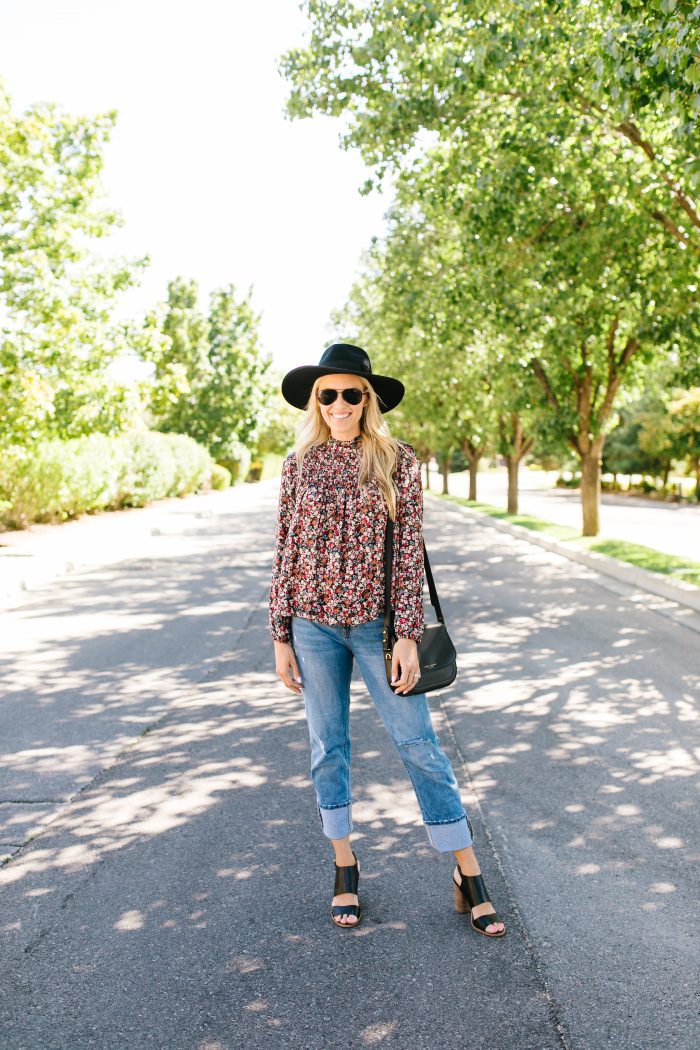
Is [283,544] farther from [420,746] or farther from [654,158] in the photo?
[654,158]

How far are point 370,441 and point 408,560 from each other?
0.46 meters

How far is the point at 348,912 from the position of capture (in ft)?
10.8

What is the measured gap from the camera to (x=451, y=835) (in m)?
3.29

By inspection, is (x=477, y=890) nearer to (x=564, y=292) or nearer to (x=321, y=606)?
(x=321, y=606)

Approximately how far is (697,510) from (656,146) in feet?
93.4

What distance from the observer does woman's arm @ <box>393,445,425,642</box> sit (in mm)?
3143

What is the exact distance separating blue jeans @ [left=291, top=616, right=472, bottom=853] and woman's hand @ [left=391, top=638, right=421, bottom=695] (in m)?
0.07

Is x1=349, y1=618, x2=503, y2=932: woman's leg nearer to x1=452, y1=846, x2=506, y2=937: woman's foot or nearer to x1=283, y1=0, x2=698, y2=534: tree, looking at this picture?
x1=452, y1=846, x2=506, y2=937: woman's foot

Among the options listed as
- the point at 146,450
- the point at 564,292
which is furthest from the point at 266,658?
the point at 146,450

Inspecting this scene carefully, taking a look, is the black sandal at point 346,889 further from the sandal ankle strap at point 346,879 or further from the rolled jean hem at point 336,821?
the rolled jean hem at point 336,821

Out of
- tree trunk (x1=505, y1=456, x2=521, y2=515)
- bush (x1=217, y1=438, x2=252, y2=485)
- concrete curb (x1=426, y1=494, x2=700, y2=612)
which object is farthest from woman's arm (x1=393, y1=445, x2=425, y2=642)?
bush (x1=217, y1=438, x2=252, y2=485)

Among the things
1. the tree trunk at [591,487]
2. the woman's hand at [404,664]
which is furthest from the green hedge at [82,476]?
the woman's hand at [404,664]

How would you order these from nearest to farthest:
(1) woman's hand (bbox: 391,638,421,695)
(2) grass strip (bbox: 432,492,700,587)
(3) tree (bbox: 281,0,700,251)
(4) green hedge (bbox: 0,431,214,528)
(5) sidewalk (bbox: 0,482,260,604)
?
(1) woman's hand (bbox: 391,638,421,695) → (3) tree (bbox: 281,0,700,251) → (2) grass strip (bbox: 432,492,700,587) → (5) sidewalk (bbox: 0,482,260,604) → (4) green hedge (bbox: 0,431,214,528)

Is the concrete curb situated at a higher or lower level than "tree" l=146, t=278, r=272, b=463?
lower
